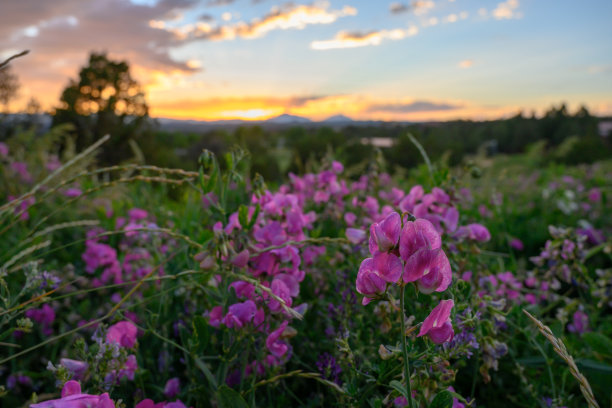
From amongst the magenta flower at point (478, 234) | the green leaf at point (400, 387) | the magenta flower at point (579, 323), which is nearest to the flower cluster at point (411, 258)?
the green leaf at point (400, 387)

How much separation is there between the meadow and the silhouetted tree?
64.1ft

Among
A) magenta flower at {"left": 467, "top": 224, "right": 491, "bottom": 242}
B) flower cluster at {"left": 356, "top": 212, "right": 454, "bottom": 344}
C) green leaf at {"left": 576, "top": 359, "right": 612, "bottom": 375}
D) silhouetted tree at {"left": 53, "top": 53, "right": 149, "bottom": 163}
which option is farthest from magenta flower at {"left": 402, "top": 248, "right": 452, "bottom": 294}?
silhouetted tree at {"left": 53, "top": 53, "right": 149, "bottom": 163}

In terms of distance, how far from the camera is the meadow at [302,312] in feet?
2.50

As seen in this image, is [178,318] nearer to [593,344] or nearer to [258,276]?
[258,276]

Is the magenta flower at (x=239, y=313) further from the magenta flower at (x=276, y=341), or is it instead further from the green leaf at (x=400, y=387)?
the green leaf at (x=400, y=387)

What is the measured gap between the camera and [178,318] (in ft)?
4.69

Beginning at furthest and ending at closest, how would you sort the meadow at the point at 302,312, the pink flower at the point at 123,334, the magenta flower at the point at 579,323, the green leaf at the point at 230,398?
1. the magenta flower at the point at 579,323
2. the pink flower at the point at 123,334
3. the green leaf at the point at 230,398
4. the meadow at the point at 302,312

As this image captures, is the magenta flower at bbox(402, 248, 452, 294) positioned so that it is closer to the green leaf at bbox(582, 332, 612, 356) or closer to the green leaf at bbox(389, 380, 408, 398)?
the green leaf at bbox(389, 380, 408, 398)

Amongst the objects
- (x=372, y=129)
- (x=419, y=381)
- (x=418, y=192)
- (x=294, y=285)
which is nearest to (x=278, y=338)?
(x=294, y=285)

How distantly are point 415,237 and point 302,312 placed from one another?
0.45 meters

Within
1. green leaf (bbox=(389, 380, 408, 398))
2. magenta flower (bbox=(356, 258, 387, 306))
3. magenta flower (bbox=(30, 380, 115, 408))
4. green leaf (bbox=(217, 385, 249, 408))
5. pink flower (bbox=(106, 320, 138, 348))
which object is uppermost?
magenta flower (bbox=(356, 258, 387, 306))

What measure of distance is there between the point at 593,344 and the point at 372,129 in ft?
77.8

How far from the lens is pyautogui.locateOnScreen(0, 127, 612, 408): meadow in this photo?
0.76 m

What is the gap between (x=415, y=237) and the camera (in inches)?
26.3
